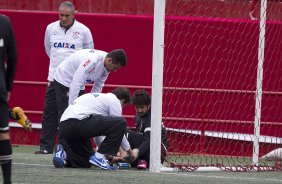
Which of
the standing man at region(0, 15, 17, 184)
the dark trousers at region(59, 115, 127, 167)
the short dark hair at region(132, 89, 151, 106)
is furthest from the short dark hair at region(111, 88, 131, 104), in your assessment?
the standing man at region(0, 15, 17, 184)

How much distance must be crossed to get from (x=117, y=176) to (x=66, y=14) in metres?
3.90

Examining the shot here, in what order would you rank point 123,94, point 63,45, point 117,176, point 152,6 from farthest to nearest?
point 152,6 < point 63,45 < point 123,94 < point 117,176

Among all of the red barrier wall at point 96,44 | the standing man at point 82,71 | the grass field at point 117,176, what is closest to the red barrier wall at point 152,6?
the red barrier wall at point 96,44

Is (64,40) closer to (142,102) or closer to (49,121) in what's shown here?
(49,121)

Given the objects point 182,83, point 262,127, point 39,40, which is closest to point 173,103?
point 182,83

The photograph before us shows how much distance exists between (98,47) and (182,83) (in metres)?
1.41

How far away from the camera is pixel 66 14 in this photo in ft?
45.8

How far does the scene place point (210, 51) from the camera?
15.1m

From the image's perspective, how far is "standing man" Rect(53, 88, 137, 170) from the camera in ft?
37.0

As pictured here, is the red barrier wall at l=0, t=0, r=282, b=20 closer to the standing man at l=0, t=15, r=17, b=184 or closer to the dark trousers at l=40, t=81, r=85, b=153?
the dark trousers at l=40, t=81, r=85, b=153

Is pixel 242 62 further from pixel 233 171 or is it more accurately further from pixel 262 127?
pixel 233 171

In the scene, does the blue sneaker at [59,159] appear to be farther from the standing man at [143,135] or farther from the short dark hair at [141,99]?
the short dark hair at [141,99]

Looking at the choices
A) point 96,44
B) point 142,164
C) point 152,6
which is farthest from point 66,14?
point 142,164

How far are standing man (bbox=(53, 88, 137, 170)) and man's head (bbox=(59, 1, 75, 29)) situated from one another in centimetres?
256
